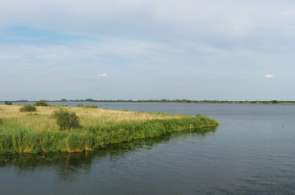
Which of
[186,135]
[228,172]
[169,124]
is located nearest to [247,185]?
[228,172]

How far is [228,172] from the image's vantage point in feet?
86.8

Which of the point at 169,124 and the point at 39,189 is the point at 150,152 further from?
the point at 169,124

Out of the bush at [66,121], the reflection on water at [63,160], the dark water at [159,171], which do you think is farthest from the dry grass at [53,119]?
the dark water at [159,171]

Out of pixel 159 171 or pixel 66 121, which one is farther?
pixel 66 121

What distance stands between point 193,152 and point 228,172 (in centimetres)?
892

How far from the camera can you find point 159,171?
2675 centimetres

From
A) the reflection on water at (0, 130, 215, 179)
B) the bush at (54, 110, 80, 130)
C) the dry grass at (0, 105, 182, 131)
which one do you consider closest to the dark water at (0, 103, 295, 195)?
the reflection on water at (0, 130, 215, 179)

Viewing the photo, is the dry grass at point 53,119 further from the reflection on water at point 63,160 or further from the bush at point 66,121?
the reflection on water at point 63,160

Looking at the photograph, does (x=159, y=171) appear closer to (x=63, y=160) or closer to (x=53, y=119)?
(x=63, y=160)

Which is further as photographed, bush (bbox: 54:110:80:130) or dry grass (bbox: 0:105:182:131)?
dry grass (bbox: 0:105:182:131)

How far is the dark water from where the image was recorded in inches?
866

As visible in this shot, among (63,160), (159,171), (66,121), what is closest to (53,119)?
(66,121)

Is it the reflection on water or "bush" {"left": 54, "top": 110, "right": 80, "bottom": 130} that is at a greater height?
"bush" {"left": 54, "top": 110, "right": 80, "bottom": 130}

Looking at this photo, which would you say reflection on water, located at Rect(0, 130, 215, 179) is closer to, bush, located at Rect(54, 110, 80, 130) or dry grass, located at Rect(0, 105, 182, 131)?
bush, located at Rect(54, 110, 80, 130)
